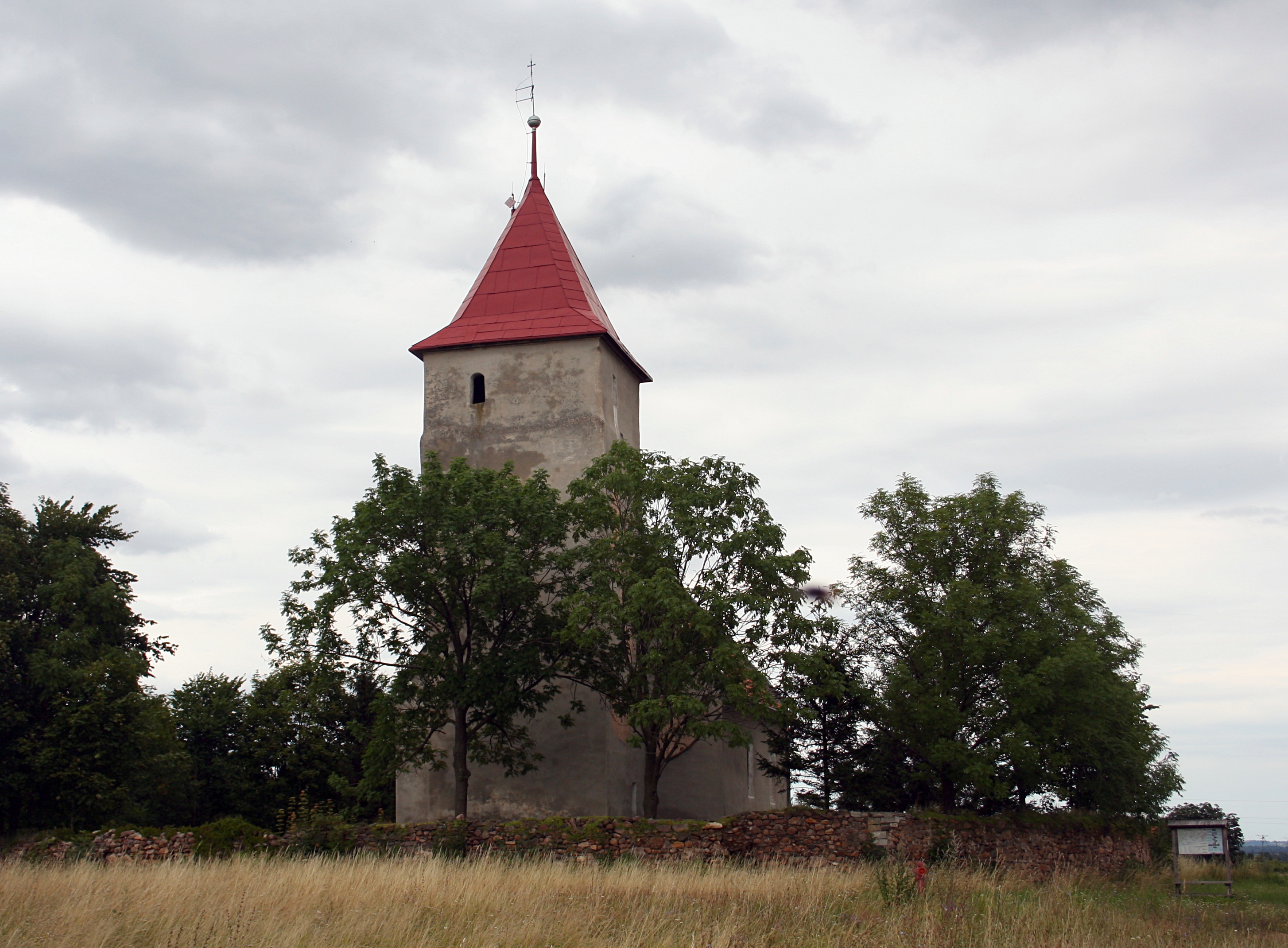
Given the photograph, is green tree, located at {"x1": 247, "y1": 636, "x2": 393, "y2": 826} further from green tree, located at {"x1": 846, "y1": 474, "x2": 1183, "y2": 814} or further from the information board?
the information board

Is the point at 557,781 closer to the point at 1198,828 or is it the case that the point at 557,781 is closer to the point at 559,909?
the point at 1198,828

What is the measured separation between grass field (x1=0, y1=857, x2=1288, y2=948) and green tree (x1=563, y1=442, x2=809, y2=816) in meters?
5.81

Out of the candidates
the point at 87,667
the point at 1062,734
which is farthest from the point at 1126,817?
the point at 87,667

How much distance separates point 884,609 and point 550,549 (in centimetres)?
755

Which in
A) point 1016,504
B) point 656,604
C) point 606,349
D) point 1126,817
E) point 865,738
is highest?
point 606,349

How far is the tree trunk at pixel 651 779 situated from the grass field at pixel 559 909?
7.40 metres

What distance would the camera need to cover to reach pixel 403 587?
2175 centimetres

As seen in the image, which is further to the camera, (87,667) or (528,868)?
(87,667)

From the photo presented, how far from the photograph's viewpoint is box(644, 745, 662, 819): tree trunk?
22844mm

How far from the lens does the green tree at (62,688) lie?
2689 centimetres

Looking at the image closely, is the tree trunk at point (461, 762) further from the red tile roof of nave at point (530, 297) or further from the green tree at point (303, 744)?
the green tree at point (303, 744)

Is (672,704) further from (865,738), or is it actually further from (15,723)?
(15,723)

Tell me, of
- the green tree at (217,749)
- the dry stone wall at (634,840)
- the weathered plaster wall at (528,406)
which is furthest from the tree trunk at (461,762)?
the green tree at (217,749)

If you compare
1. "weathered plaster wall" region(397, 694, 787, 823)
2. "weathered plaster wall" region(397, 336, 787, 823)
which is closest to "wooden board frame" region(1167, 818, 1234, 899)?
"weathered plaster wall" region(397, 694, 787, 823)
